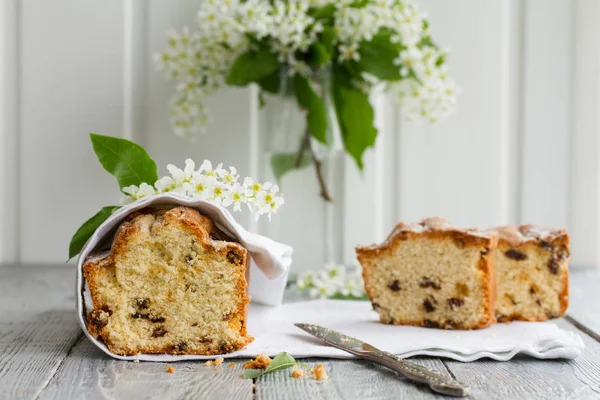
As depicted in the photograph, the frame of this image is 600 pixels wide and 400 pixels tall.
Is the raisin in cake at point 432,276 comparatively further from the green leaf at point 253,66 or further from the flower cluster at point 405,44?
the green leaf at point 253,66

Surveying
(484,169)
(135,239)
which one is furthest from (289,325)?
(484,169)

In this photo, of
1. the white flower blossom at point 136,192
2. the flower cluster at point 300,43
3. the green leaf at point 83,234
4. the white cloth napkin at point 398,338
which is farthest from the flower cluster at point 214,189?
the flower cluster at point 300,43

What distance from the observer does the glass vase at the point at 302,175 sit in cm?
260

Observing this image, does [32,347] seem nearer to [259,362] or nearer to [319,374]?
[259,362]

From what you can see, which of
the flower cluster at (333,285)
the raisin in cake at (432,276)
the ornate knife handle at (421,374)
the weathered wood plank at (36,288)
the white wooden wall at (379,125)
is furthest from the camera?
the white wooden wall at (379,125)

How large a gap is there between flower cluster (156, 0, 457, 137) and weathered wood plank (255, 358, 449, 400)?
1260 millimetres

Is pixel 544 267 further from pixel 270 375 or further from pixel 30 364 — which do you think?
pixel 30 364

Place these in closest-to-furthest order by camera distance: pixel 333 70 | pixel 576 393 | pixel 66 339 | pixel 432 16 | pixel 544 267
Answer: pixel 576 393 < pixel 66 339 < pixel 544 267 < pixel 333 70 < pixel 432 16

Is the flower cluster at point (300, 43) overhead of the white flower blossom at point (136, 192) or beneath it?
overhead

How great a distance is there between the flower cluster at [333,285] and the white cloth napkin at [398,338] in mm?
289

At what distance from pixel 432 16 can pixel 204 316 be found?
6.57ft

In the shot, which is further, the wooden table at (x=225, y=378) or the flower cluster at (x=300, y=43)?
the flower cluster at (x=300, y=43)

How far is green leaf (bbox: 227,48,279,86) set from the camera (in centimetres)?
251

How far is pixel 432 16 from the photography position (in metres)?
3.09
